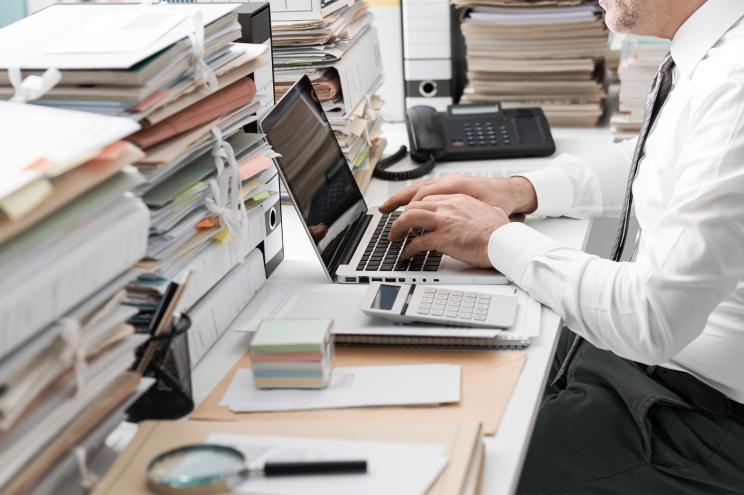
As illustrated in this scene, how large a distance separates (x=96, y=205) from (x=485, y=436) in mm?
450

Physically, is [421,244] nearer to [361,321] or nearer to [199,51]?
[361,321]

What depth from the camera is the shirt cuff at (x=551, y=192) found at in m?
1.63

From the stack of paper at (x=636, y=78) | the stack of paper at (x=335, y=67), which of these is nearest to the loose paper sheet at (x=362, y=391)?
the stack of paper at (x=335, y=67)

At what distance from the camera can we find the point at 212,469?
0.89 meters

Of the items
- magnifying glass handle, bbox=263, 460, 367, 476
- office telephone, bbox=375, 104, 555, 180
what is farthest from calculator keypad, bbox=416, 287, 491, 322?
office telephone, bbox=375, 104, 555, 180

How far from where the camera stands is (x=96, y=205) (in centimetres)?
87

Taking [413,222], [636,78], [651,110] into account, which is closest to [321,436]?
[413,222]

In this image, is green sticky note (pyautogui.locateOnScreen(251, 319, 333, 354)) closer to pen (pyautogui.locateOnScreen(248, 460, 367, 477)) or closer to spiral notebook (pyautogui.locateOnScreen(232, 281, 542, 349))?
spiral notebook (pyautogui.locateOnScreen(232, 281, 542, 349))

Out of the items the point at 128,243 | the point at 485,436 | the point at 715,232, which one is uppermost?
the point at 128,243

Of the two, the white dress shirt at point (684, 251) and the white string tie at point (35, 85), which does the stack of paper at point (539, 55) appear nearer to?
the white dress shirt at point (684, 251)

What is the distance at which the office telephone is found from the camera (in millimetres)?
1987

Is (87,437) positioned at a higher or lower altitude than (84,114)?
lower

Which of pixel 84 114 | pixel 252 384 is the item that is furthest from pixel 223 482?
pixel 84 114

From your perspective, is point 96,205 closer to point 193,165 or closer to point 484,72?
point 193,165
